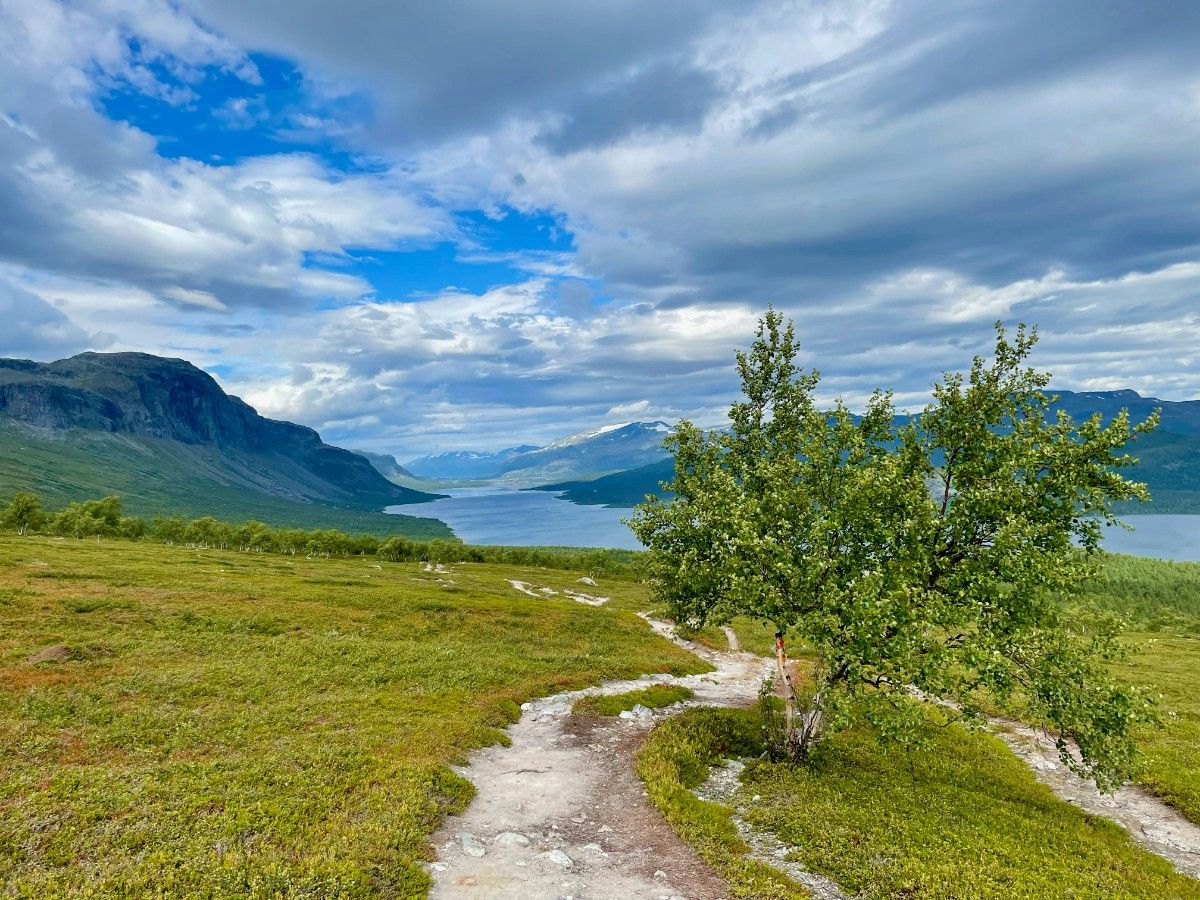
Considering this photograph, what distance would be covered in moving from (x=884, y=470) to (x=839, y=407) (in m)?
3.55

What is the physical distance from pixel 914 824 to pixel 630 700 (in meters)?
17.4

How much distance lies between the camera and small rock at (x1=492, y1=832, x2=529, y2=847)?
1734cm

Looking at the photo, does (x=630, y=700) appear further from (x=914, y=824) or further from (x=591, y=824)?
(x=914, y=824)

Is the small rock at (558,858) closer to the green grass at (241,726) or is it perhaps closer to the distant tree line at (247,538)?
the green grass at (241,726)

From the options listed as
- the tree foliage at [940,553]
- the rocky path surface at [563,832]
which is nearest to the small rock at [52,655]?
the rocky path surface at [563,832]

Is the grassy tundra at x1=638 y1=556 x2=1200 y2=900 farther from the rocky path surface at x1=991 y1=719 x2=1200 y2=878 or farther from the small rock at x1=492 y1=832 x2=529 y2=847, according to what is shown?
the small rock at x1=492 y1=832 x2=529 y2=847

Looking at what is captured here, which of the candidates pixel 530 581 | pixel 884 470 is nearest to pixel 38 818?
pixel 884 470

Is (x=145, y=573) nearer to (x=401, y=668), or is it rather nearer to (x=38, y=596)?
(x=38, y=596)

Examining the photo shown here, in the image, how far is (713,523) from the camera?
24.5 m

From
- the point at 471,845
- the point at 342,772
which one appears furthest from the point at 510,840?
the point at 342,772

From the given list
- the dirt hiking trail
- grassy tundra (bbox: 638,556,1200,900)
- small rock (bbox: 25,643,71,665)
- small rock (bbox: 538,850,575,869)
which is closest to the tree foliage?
grassy tundra (bbox: 638,556,1200,900)

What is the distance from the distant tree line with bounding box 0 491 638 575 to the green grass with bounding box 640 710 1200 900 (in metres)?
103

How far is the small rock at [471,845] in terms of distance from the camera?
16.7 m

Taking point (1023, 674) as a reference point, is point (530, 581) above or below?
below
